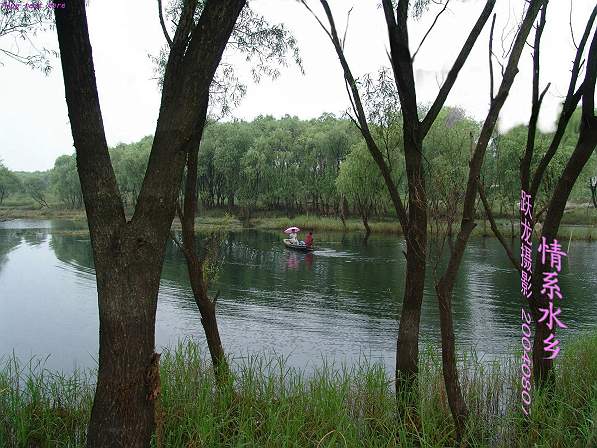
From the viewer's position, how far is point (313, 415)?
3.86m

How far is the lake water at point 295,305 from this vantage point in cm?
966

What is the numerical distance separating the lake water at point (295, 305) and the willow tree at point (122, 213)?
4.57m

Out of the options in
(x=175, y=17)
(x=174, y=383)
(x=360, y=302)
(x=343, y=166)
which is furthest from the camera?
(x=343, y=166)

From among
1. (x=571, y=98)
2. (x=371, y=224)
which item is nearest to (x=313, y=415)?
(x=571, y=98)

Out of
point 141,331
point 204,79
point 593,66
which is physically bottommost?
point 141,331

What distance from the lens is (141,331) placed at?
2.80 metres

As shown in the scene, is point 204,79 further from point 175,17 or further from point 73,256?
point 73,256

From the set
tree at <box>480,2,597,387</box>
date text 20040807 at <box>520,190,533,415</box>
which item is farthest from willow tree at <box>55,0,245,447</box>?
tree at <box>480,2,597,387</box>

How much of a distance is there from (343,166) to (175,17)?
29.3 metres

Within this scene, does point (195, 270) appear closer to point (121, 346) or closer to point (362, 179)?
point (121, 346)

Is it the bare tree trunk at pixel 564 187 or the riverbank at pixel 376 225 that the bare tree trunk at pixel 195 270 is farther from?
the riverbank at pixel 376 225

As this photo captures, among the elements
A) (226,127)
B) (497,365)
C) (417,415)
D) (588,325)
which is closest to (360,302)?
(588,325)

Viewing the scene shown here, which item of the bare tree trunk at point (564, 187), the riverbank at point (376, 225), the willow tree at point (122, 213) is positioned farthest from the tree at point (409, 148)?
the riverbank at point (376, 225)

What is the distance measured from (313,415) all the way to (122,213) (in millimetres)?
2097
